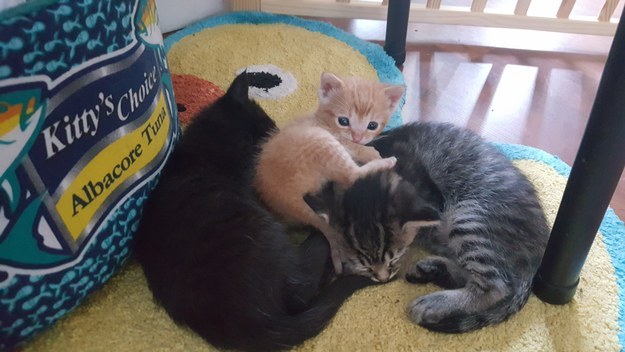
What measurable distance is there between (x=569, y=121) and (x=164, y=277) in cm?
130

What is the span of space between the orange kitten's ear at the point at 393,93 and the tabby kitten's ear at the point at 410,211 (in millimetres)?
281

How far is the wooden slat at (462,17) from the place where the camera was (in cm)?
188

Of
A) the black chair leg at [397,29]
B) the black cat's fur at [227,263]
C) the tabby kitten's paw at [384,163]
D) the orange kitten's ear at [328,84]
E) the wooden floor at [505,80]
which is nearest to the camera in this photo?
the black cat's fur at [227,263]

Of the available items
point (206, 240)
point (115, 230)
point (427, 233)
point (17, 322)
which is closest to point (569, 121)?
point (427, 233)

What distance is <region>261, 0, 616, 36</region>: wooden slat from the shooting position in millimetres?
1880

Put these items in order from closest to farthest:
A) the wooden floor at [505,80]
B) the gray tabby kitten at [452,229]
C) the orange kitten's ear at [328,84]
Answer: the gray tabby kitten at [452,229]
the orange kitten's ear at [328,84]
the wooden floor at [505,80]

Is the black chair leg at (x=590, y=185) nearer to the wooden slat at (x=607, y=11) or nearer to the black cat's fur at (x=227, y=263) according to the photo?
the black cat's fur at (x=227, y=263)

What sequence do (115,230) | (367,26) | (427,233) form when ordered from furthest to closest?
(367,26), (427,233), (115,230)

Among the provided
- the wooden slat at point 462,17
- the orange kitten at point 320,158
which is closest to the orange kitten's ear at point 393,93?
the orange kitten at point 320,158

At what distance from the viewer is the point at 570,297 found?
3.18 feet

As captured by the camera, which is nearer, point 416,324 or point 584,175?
point 584,175

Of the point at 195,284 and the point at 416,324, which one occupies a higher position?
the point at 195,284

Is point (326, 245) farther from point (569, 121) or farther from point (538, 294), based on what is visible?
point (569, 121)

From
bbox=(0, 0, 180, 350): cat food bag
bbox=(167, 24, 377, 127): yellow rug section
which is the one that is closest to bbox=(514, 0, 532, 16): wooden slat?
bbox=(167, 24, 377, 127): yellow rug section
